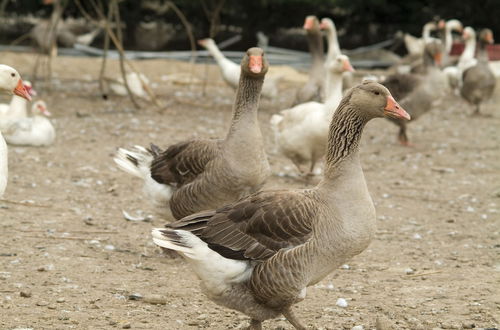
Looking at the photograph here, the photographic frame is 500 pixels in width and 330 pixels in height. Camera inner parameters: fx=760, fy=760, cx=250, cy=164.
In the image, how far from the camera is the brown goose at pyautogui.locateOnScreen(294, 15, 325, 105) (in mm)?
10742

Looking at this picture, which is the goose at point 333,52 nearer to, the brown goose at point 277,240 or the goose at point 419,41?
the goose at point 419,41

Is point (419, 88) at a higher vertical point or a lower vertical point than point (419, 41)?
higher

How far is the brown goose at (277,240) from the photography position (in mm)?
4133

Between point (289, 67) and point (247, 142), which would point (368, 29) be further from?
point (247, 142)

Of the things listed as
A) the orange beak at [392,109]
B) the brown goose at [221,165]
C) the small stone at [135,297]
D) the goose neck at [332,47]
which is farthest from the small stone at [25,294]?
the goose neck at [332,47]

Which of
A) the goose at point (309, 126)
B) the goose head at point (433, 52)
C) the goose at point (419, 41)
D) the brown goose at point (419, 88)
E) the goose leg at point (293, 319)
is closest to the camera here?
the goose leg at point (293, 319)

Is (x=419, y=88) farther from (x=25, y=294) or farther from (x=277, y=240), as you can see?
(x=25, y=294)

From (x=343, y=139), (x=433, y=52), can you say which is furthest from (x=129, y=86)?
(x=343, y=139)

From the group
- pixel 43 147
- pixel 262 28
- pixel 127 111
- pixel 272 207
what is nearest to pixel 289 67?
pixel 262 28

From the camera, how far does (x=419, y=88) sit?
11.4m

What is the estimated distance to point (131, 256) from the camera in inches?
238

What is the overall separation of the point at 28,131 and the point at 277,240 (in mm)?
6252

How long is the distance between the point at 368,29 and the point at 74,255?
57.7 feet

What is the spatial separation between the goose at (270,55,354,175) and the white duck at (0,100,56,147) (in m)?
2.97
